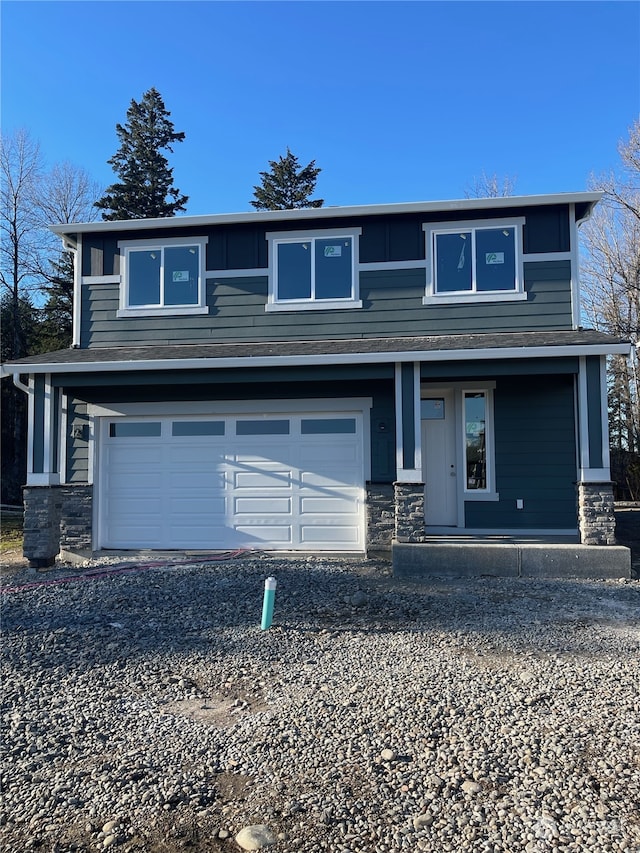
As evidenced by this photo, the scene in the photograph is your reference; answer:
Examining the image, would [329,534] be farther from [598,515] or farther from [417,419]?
[598,515]

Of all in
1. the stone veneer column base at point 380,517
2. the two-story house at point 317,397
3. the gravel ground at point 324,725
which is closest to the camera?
the gravel ground at point 324,725

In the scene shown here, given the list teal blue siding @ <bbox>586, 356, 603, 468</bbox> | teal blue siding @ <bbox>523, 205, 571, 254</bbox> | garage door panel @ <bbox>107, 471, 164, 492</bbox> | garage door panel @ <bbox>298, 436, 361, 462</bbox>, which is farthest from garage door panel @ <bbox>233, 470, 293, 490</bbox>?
teal blue siding @ <bbox>523, 205, 571, 254</bbox>

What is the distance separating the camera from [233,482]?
32.1 feet

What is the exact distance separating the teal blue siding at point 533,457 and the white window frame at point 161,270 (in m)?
5.30

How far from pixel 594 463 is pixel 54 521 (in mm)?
7786

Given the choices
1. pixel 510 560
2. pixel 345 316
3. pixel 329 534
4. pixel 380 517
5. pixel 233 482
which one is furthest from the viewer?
pixel 345 316

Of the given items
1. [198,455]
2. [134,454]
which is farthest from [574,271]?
[134,454]

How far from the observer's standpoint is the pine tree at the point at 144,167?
2422 cm

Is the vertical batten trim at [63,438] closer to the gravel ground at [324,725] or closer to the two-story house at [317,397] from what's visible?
the two-story house at [317,397]

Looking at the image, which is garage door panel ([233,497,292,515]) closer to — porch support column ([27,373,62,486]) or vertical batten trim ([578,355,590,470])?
porch support column ([27,373,62,486])

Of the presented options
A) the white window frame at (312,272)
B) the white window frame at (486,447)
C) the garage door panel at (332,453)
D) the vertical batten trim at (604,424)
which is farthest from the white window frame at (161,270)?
the vertical batten trim at (604,424)

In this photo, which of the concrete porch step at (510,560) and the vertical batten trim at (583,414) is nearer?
the concrete porch step at (510,560)

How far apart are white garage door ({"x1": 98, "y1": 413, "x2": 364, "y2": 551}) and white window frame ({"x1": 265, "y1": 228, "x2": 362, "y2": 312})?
188cm

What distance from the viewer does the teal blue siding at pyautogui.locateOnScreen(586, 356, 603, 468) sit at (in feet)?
26.5
